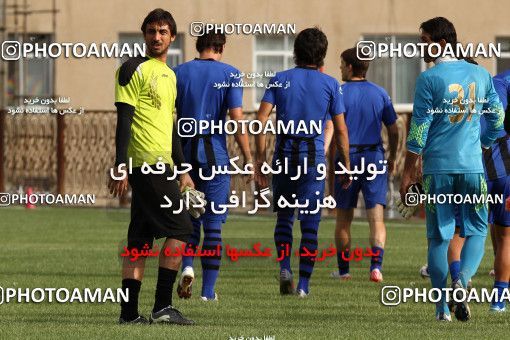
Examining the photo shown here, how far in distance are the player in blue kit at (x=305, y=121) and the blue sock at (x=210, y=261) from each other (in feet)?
1.85

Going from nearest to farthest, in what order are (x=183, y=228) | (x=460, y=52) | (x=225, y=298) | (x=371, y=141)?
(x=183, y=228)
(x=460, y=52)
(x=225, y=298)
(x=371, y=141)

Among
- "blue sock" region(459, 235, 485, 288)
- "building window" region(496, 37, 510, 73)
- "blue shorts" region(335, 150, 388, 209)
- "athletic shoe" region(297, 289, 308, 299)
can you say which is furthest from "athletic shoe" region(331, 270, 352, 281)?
"building window" region(496, 37, 510, 73)

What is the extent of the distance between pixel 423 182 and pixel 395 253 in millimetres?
9105

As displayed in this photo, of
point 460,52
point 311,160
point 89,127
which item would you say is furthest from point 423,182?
point 89,127

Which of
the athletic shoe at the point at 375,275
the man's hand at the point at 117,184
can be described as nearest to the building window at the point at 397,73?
the athletic shoe at the point at 375,275

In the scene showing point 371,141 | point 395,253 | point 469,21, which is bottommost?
point 395,253

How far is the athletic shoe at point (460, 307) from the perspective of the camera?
11938 mm

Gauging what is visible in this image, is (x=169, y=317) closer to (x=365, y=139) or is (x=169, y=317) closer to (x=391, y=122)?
(x=365, y=139)

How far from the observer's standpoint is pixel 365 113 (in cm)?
1681

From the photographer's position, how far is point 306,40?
1480 centimetres

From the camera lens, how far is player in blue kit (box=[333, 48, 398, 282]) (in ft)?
55.2

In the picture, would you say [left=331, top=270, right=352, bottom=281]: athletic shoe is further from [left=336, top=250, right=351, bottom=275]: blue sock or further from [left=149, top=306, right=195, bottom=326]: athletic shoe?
[left=149, top=306, right=195, bottom=326]: athletic shoe

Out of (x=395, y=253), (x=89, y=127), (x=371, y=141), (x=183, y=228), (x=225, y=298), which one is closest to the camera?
(x=183, y=228)

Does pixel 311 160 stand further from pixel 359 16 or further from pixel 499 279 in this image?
pixel 359 16
